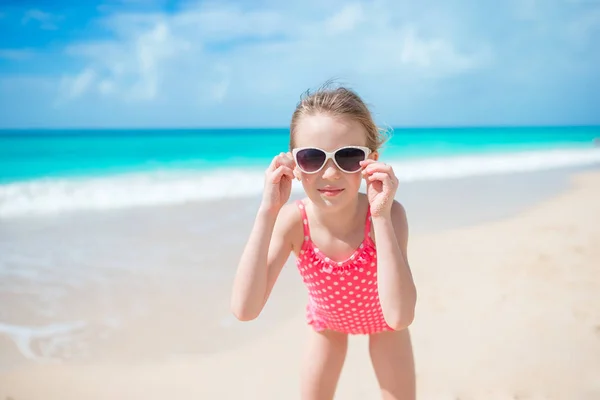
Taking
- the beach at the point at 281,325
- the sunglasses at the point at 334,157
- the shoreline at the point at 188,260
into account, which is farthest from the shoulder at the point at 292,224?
the shoreline at the point at 188,260

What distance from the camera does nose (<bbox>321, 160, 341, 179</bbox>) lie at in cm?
198

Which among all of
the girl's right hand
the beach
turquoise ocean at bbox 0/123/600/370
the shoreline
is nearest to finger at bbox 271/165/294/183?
the girl's right hand

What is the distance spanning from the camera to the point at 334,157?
198cm

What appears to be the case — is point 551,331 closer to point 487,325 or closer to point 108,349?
point 487,325

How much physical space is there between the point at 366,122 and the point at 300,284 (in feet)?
10.3

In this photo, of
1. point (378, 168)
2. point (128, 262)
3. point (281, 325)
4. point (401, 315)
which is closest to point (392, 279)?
point (401, 315)

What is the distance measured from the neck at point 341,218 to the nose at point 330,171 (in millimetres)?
297

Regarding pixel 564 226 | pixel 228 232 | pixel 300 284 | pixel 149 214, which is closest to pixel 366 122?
pixel 300 284

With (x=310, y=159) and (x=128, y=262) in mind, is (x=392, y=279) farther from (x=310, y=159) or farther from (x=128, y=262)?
(x=128, y=262)

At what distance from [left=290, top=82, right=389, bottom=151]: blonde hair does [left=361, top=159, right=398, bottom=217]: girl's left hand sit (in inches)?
9.9

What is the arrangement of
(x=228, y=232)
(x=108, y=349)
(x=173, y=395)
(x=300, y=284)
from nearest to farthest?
(x=173, y=395) < (x=108, y=349) < (x=300, y=284) < (x=228, y=232)

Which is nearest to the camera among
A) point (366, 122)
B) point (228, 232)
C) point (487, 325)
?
point (366, 122)

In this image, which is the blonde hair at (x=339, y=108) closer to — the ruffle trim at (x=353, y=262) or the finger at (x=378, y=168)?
the finger at (x=378, y=168)

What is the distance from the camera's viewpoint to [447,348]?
12.3 ft
